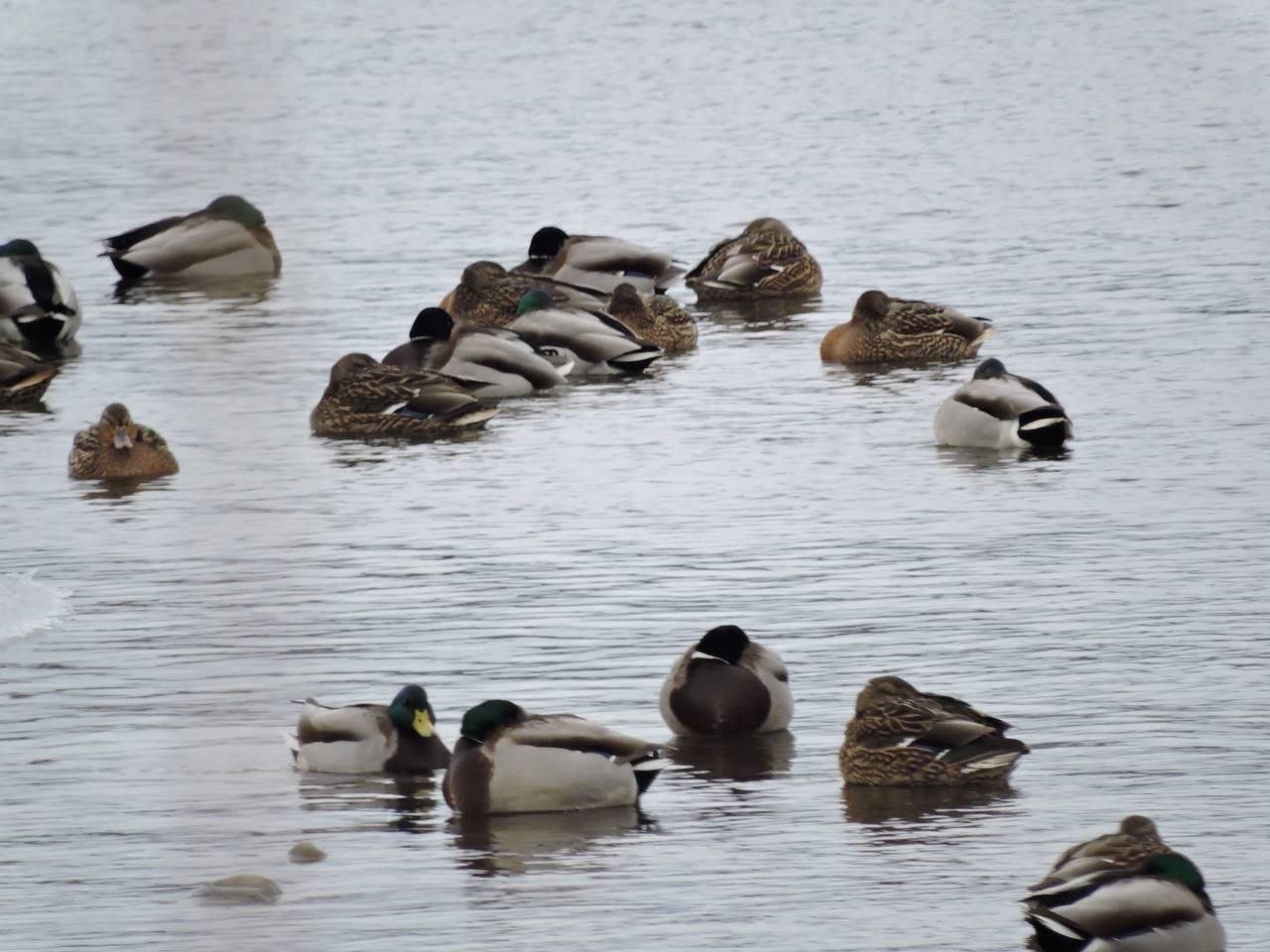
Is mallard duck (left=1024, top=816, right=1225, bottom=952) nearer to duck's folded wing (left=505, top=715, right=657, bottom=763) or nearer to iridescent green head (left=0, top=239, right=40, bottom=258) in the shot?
duck's folded wing (left=505, top=715, right=657, bottom=763)

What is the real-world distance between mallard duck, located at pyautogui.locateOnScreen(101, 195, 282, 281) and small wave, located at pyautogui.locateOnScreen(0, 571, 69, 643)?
11714 mm

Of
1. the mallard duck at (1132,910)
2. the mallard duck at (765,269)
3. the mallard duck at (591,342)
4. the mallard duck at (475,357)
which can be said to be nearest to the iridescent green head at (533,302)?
the mallard duck at (591,342)

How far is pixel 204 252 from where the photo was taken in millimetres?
24156

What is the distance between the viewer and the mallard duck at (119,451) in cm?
1480

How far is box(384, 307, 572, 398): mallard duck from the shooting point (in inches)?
695

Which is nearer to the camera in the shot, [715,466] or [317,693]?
[317,693]

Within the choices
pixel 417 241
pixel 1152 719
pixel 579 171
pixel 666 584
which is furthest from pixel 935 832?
pixel 579 171

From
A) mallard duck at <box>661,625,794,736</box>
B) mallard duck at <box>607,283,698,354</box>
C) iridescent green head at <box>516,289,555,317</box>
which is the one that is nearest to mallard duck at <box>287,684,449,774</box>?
mallard duck at <box>661,625,794,736</box>

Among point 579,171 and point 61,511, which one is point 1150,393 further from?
point 579,171

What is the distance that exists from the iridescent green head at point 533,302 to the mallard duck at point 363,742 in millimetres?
9815

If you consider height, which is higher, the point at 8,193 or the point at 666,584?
the point at 8,193

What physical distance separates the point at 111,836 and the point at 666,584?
4.08 meters

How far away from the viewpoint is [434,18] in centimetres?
6019

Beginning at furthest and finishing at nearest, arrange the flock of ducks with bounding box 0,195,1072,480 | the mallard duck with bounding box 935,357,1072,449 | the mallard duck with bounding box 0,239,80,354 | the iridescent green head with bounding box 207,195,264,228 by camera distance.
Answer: the iridescent green head with bounding box 207,195,264,228 → the mallard duck with bounding box 0,239,80,354 → the flock of ducks with bounding box 0,195,1072,480 → the mallard duck with bounding box 935,357,1072,449
